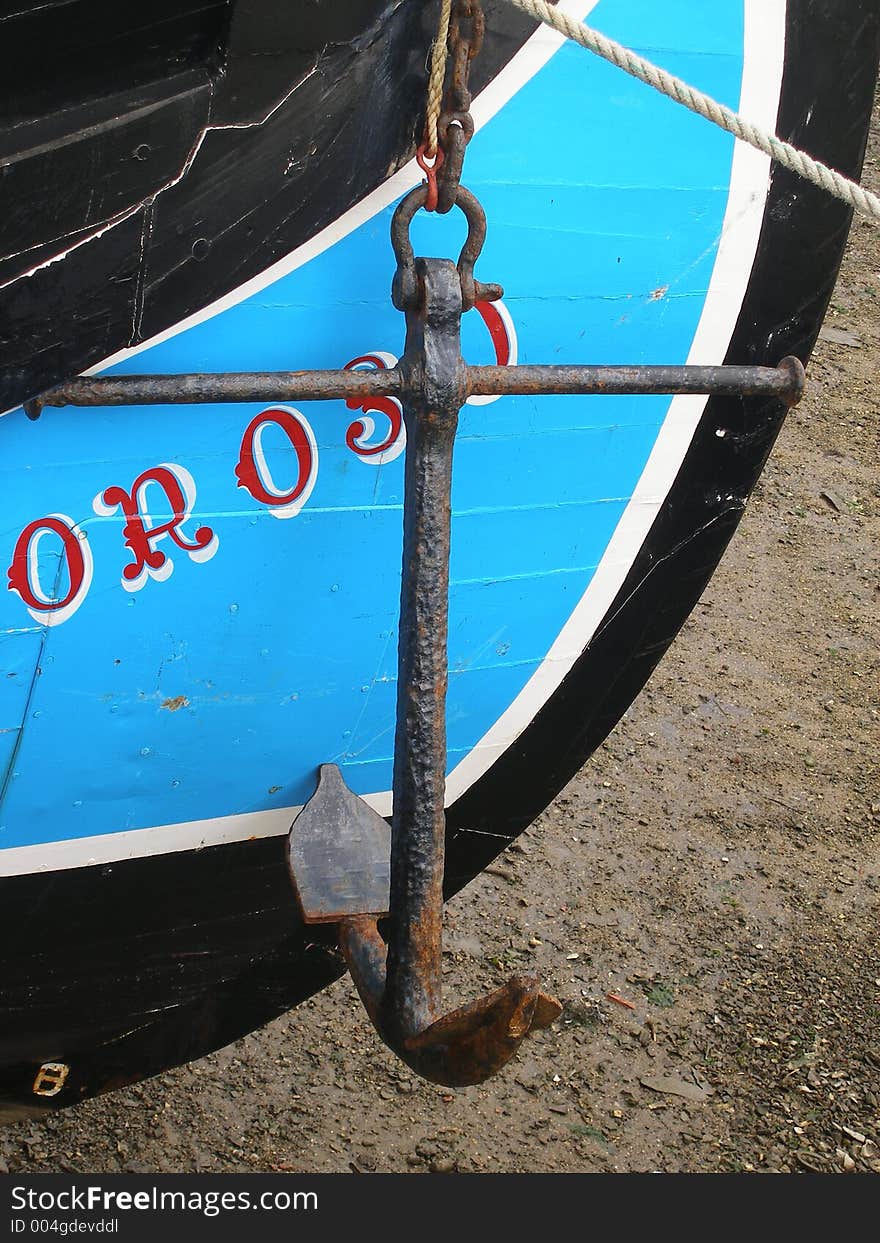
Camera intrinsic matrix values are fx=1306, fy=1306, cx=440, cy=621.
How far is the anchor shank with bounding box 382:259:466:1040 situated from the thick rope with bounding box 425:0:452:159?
3.7 inches

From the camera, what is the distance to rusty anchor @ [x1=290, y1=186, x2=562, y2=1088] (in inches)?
40.9

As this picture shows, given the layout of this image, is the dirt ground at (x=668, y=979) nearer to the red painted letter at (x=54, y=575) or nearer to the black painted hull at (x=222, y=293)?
the black painted hull at (x=222, y=293)

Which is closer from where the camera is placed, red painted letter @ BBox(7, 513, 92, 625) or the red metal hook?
the red metal hook

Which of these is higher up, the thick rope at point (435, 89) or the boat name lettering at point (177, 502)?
the thick rope at point (435, 89)

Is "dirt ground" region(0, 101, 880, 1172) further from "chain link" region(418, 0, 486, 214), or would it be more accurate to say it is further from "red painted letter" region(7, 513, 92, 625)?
"chain link" region(418, 0, 486, 214)

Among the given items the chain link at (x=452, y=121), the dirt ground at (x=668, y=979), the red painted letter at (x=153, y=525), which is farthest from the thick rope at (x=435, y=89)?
the dirt ground at (x=668, y=979)

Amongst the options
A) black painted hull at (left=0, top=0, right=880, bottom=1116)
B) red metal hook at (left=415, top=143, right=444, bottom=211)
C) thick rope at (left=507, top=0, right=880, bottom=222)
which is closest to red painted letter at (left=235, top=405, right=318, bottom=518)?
black painted hull at (left=0, top=0, right=880, bottom=1116)

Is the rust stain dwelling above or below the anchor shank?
below

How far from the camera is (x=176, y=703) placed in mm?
1406

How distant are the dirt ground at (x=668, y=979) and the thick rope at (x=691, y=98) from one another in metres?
1.41

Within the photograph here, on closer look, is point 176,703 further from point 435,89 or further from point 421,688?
point 435,89

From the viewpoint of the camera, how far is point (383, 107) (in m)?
1.09

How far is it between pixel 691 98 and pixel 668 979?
159cm

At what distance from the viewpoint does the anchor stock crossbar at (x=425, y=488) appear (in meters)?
1.00
